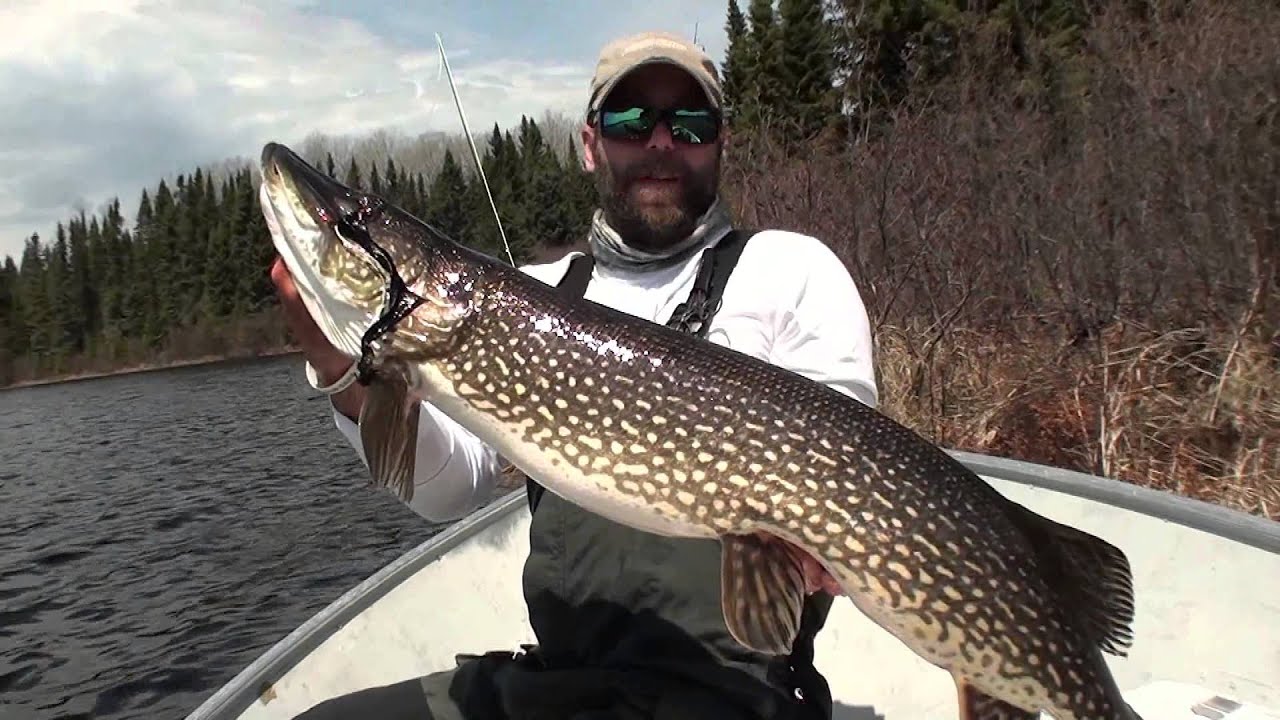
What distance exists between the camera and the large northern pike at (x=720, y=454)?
1.90 m

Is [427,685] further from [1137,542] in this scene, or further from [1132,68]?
[1132,68]

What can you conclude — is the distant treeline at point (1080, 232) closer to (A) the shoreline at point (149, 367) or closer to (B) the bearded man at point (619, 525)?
(B) the bearded man at point (619, 525)

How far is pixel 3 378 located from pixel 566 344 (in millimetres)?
67356

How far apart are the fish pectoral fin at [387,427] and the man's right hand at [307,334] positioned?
5.3 inches

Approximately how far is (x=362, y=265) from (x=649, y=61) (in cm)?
115

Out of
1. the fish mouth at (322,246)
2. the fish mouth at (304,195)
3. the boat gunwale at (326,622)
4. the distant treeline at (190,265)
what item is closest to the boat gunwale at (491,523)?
the boat gunwale at (326,622)

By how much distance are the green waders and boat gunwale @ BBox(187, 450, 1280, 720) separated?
430 millimetres

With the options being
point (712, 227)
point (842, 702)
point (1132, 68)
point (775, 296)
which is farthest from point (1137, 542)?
point (1132, 68)

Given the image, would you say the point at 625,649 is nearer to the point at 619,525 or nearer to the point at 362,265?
the point at 619,525

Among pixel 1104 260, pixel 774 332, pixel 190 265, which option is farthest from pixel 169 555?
pixel 190 265

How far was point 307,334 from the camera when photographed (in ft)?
7.61

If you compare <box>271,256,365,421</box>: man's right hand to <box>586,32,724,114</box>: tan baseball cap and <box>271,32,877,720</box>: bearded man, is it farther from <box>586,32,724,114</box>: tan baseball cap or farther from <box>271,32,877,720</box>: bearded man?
<box>586,32,724,114</box>: tan baseball cap

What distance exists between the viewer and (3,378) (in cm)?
5519

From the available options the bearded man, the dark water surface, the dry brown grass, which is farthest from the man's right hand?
the dark water surface
